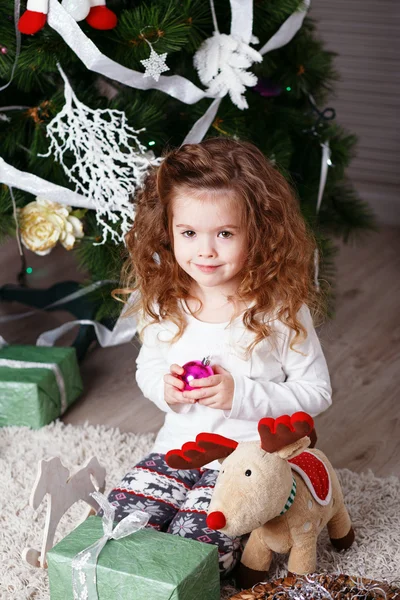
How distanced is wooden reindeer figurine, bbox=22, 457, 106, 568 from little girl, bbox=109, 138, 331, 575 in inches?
1.9

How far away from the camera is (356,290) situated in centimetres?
249

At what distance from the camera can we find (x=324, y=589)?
3.58ft

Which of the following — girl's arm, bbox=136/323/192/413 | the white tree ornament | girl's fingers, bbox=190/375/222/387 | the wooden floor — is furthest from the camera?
the wooden floor

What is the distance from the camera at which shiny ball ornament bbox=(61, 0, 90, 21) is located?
152cm

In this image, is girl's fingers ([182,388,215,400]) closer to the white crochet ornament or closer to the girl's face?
the girl's face

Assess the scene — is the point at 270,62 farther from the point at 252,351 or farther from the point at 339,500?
the point at 339,500

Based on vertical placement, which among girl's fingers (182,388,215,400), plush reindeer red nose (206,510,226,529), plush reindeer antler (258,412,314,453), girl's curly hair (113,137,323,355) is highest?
girl's curly hair (113,137,323,355)

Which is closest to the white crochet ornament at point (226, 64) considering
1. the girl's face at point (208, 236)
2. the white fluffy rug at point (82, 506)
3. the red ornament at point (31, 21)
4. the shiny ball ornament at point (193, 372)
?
the red ornament at point (31, 21)

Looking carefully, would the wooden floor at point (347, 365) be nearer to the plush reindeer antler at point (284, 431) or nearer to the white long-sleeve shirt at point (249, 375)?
the white long-sleeve shirt at point (249, 375)

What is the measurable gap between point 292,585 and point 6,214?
1053 millimetres

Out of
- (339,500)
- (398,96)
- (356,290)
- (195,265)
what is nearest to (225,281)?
(195,265)

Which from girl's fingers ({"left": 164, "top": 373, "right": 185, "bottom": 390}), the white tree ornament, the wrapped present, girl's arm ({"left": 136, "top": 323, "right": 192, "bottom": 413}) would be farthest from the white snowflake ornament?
the wrapped present

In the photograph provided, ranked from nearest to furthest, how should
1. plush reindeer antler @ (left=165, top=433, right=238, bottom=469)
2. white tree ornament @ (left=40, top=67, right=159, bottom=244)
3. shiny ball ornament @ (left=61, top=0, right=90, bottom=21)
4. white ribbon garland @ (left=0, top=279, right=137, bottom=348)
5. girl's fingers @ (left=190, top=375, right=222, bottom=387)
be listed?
plush reindeer antler @ (left=165, top=433, right=238, bottom=469) < girl's fingers @ (left=190, top=375, right=222, bottom=387) < shiny ball ornament @ (left=61, top=0, right=90, bottom=21) < white tree ornament @ (left=40, top=67, right=159, bottom=244) < white ribbon garland @ (left=0, top=279, right=137, bottom=348)

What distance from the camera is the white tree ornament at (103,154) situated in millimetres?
1631
